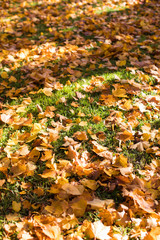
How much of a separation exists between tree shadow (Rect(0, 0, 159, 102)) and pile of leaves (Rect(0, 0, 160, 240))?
2 cm

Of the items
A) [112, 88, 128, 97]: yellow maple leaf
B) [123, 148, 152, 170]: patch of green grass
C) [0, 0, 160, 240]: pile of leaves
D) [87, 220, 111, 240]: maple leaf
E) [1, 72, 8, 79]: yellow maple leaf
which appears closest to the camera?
[87, 220, 111, 240]: maple leaf

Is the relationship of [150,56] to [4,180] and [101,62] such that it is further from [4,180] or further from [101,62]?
[4,180]

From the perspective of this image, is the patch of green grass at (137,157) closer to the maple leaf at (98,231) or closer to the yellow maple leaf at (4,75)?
the maple leaf at (98,231)

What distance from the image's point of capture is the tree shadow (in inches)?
119

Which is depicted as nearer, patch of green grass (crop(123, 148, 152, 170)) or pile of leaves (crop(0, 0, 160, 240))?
pile of leaves (crop(0, 0, 160, 240))

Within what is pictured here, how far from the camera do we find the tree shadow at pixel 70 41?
3.02 meters

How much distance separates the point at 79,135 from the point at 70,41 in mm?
2375

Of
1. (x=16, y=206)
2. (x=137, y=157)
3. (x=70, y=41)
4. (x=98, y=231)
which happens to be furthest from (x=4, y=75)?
(x=98, y=231)

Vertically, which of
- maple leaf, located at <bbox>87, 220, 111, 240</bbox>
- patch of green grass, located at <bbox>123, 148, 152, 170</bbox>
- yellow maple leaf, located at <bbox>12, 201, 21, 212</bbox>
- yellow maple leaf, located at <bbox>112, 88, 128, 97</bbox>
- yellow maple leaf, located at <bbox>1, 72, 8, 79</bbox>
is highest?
yellow maple leaf, located at <bbox>112, 88, 128, 97</bbox>

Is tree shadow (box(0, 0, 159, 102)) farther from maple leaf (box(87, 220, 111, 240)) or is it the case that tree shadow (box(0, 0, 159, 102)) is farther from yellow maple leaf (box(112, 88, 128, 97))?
maple leaf (box(87, 220, 111, 240))

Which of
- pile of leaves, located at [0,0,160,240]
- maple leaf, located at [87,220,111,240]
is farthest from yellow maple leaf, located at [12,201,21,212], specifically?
maple leaf, located at [87,220,111,240]

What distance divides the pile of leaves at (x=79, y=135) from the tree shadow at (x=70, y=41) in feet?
0.06

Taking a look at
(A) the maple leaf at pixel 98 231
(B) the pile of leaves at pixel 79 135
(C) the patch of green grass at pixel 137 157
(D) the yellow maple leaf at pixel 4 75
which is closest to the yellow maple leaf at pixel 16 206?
(B) the pile of leaves at pixel 79 135

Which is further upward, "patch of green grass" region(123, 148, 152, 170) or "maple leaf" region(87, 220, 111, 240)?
"maple leaf" region(87, 220, 111, 240)
